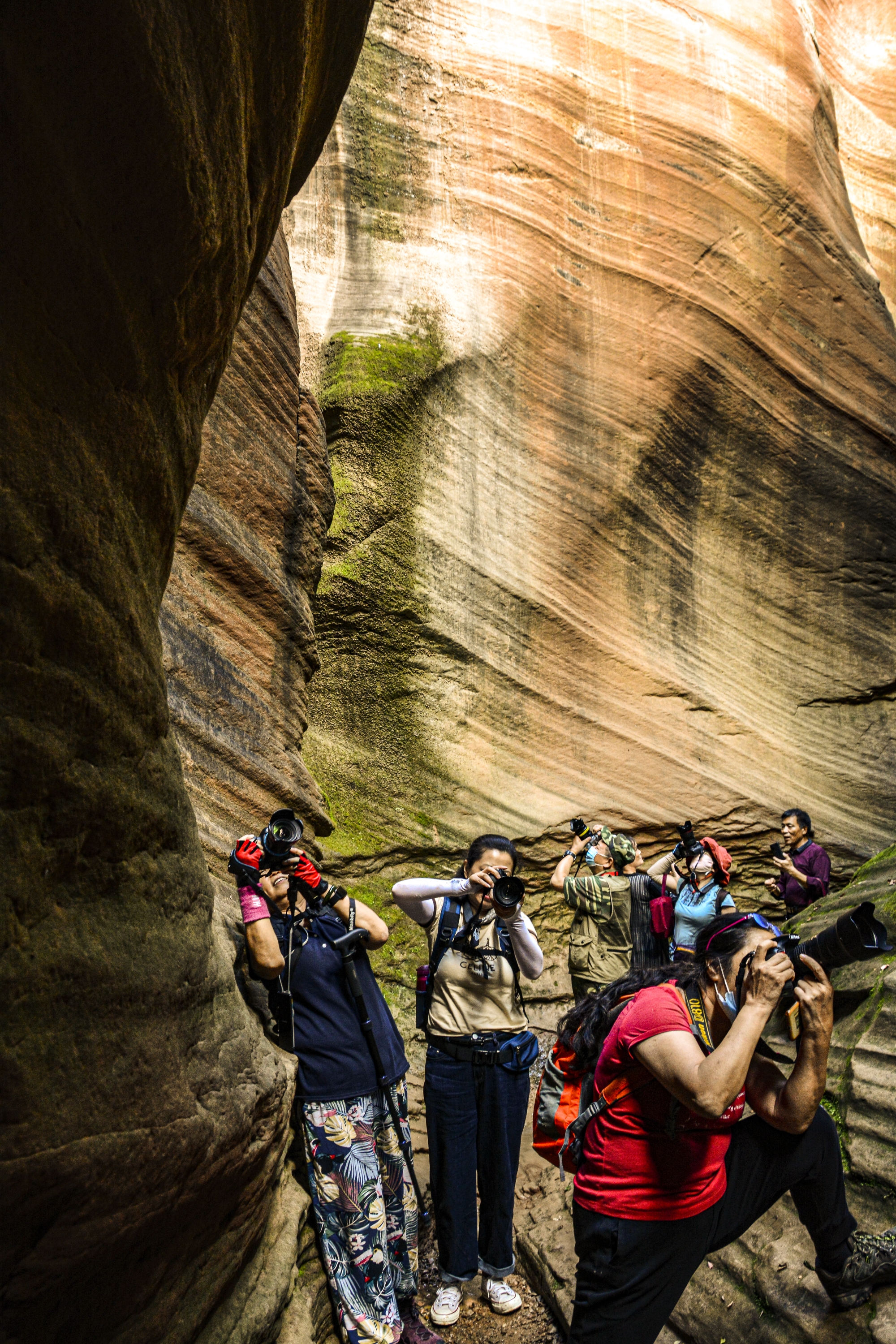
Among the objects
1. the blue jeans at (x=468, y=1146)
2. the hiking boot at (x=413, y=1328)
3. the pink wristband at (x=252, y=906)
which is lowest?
the hiking boot at (x=413, y=1328)

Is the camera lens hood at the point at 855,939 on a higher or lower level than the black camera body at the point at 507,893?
higher

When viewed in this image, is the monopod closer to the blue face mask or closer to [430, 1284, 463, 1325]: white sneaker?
[430, 1284, 463, 1325]: white sneaker

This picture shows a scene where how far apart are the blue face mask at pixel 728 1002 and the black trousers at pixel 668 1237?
1.73 ft

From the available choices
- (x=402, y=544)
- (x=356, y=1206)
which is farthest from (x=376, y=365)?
(x=356, y=1206)

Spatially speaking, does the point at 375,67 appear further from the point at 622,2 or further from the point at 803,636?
the point at 803,636

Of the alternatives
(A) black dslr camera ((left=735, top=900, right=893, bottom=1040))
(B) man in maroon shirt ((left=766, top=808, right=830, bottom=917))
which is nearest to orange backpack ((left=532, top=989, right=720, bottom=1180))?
(A) black dslr camera ((left=735, top=900, right=893, bottom=1040))

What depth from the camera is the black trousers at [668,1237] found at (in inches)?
96.4

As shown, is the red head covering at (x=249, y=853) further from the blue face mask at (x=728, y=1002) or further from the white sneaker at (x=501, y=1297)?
the white sneaker at (x=501, y=1297)

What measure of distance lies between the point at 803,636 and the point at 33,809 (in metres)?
9.18

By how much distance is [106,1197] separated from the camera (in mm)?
1906

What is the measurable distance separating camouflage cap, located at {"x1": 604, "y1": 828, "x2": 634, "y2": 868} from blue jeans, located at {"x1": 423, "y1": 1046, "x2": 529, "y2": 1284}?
2250mm

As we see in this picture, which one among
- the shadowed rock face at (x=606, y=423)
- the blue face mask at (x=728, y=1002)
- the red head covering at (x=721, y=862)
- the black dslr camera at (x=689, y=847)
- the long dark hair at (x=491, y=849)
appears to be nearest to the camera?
the blue face mask at (x=728, y=1002)

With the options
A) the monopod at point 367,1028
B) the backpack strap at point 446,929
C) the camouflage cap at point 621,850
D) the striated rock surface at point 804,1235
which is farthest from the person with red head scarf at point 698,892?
the monopod at point 367,1028

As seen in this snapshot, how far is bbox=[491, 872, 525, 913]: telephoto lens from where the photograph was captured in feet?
11.4
